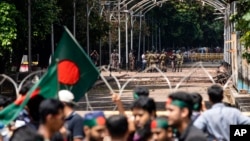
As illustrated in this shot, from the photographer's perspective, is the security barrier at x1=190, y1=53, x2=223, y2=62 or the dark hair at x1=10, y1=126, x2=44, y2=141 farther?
the security barrier at x1=190, y1=53, x2=223, y2=62

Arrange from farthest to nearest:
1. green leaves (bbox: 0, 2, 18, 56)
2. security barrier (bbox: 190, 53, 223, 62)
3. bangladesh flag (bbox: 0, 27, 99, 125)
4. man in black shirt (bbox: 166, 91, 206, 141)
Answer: security barrier (bbox: 190, 53, 223, 62), green leaves (bbox: 0, 2, 18, 56), bangladesh flag (bbox: 0, 27, 99, 125), man in black shirt (bbox: 166, 91, 206, 141)

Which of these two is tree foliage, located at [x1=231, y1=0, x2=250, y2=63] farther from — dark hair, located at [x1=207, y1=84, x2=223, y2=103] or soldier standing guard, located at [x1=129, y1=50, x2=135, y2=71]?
soldier standing guard, located at [x1=129, y1=50, x2=135, y2=71]

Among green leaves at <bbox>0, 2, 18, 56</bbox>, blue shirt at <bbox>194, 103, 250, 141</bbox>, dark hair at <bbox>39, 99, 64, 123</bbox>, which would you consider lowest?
blue shirt at <bbox>194, 103, 250, 141</bbox>

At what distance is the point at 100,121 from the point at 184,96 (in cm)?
105

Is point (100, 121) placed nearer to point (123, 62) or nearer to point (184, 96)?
point (184, 96)

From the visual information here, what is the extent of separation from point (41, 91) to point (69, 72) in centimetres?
122

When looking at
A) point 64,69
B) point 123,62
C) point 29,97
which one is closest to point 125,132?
point 29,97

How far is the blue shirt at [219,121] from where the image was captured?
365 inches

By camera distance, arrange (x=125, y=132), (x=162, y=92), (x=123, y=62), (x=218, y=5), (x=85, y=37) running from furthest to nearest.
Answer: (x=123, y=62) < (x=218, y=5) < (x=85, y=37) < (x=162, y=92) < (x=125, y=132)

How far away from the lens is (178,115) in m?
7.20

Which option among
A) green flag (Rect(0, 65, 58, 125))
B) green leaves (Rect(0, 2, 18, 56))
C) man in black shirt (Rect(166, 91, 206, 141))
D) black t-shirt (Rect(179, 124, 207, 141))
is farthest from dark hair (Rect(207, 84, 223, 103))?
green leaves (Rect(0, 2, 18, 56))

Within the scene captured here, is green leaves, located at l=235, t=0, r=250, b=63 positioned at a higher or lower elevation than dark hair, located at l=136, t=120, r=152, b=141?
higher

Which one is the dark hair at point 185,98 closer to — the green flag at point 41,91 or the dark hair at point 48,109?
the dark hair at point 48,109

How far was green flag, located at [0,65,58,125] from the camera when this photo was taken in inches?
332
